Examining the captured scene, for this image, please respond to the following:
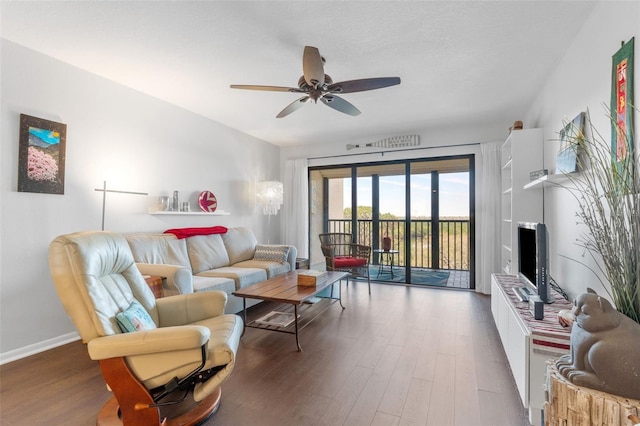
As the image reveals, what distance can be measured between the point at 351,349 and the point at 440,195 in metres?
3.33

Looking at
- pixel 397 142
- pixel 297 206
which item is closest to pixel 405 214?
pixel 397 142

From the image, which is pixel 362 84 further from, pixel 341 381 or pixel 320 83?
pixel 341 381

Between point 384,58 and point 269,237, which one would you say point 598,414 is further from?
point 269,237

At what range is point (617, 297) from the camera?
131 centimetres

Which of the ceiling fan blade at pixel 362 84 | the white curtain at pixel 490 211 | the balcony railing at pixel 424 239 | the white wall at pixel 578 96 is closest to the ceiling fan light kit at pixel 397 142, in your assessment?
the white curtain at pixel 490 211

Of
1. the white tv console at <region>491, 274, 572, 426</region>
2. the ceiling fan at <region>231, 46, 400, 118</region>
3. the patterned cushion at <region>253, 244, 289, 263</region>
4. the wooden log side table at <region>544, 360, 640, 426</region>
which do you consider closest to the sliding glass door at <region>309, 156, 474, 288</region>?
the patterned cushion at <region>253, 244, 289, 263</region>

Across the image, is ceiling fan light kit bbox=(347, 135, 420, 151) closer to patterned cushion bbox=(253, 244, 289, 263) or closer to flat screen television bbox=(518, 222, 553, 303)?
patterned cushion bbox=(253, 244, 289, 263)

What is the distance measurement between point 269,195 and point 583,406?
4.64 m

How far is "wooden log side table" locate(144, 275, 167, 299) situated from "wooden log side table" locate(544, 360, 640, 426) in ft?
8.81

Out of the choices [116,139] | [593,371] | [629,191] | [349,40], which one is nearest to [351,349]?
[593,371]

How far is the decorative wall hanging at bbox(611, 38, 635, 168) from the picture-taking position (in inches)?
62.4

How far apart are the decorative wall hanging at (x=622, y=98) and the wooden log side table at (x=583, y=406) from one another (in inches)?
44.5

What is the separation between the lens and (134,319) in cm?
168

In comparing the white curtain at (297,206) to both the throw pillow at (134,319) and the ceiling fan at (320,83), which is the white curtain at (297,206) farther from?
the throw pillow at (134,319)
